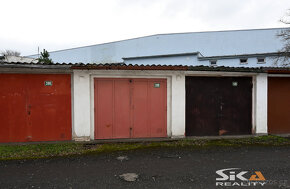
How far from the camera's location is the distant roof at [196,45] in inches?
746

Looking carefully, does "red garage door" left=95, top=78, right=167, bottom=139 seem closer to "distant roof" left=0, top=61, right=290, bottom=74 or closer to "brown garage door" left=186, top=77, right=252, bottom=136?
"distant roof" left=0, top=61, right=290, bottom=74

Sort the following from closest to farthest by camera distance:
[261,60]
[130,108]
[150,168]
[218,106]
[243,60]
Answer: [150,168]
[130,108]
[218,106]
[261,60]
[243,60]

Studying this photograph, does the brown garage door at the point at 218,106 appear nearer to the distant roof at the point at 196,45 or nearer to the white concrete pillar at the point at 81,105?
the white concrete pillar at the point at 81,105

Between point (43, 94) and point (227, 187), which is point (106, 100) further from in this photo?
point (227, 187)

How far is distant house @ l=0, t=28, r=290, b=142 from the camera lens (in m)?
5.91

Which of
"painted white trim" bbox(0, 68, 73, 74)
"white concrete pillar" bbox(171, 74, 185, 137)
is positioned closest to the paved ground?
"white concrete pillar" bbox(171, 74, 185, 137)

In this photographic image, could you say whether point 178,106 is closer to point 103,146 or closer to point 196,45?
point 103,146

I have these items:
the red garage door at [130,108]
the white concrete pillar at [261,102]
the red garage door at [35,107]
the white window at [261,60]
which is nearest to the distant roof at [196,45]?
the white window at [261,60]

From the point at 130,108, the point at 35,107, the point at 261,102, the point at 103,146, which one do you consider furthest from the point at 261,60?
the point at 35,107

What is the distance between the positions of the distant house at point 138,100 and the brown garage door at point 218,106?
0.13 feet

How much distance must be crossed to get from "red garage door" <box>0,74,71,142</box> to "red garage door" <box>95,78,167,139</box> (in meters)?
1.15

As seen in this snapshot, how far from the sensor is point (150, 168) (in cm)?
408

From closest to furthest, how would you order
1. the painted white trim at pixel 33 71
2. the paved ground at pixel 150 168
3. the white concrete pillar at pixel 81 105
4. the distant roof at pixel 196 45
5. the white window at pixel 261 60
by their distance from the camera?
the paved ground at pixel 150 168
the painted white trim at pixel 33 71
the white concrete pillar at pixel 81 105
the white window at pixel 261 60
the distant roof at pixel 196 45

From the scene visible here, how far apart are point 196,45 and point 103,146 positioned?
18.3 m
